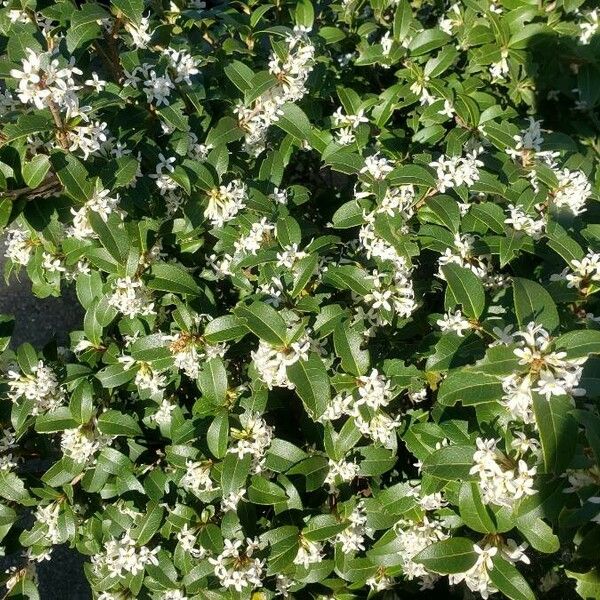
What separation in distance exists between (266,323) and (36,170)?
2.23 ft

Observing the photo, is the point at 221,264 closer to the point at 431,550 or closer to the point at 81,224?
the point at 81,224

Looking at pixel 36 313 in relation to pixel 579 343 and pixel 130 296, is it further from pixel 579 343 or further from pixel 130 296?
pixel 579 343

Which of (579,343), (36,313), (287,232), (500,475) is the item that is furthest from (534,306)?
(36,313)

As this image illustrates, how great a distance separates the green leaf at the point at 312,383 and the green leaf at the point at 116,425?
549 millimetres

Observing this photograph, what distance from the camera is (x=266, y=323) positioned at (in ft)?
5.27

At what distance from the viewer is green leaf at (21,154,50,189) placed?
160 centimetres

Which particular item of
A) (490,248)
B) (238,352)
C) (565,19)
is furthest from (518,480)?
(565,19)

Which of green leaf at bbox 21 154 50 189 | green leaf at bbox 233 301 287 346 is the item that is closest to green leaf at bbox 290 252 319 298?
green leaf at bbox 233 301 287 346

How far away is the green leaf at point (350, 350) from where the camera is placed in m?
1.65

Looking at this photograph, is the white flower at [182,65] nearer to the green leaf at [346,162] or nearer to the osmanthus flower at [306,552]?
the green leaf at [346,162]

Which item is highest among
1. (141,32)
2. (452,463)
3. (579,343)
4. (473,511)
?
(141,32)

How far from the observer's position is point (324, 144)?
2.11 m

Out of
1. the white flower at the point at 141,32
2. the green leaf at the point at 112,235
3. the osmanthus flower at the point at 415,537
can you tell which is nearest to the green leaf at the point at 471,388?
the osmanthus flower at the point at 415,537

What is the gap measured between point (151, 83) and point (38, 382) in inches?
36.6
